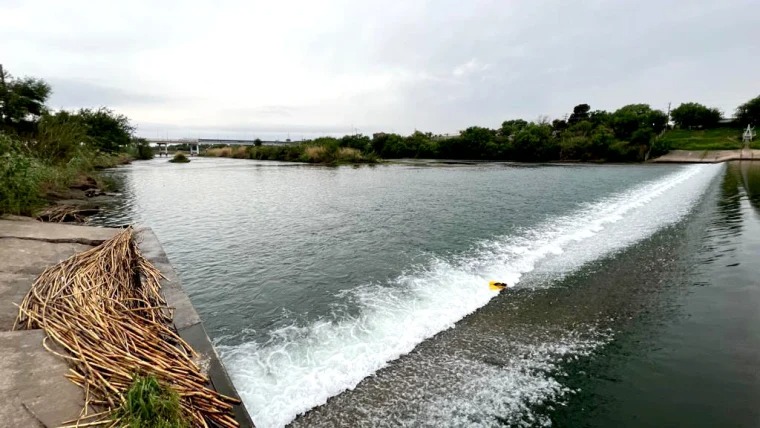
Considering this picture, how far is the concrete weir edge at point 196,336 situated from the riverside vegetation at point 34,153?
6.38m

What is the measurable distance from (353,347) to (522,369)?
2363mm

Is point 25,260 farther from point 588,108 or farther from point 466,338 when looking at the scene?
point 588,108

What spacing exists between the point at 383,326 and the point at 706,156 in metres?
77.6

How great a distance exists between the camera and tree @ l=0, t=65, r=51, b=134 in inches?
1078

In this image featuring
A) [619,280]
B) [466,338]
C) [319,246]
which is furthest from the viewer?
[319,246]

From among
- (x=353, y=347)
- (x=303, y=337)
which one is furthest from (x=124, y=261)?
(x=353, y=347)

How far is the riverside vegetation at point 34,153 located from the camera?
8.60 metres

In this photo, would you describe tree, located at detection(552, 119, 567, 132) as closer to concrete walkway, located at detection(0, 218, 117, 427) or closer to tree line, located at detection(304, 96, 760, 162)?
tree line, located at detection(304, 96, 760, 162)

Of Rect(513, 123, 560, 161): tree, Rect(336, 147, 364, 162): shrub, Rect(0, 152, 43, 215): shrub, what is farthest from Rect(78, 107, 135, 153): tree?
Rect(513, 123, 560, 161): tree

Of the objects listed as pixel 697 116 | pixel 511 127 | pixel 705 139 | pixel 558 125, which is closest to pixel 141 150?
pixel 511 127

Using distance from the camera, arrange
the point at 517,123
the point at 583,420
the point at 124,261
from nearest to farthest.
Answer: the point at 583,420 < the point at 124,261 < the point at 517,123

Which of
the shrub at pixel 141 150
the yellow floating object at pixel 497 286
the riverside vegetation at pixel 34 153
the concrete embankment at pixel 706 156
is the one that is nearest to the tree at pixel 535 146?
the concrete embankment at pixel 706 156

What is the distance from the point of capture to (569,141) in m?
78.3

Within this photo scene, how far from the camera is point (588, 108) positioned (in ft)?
367
